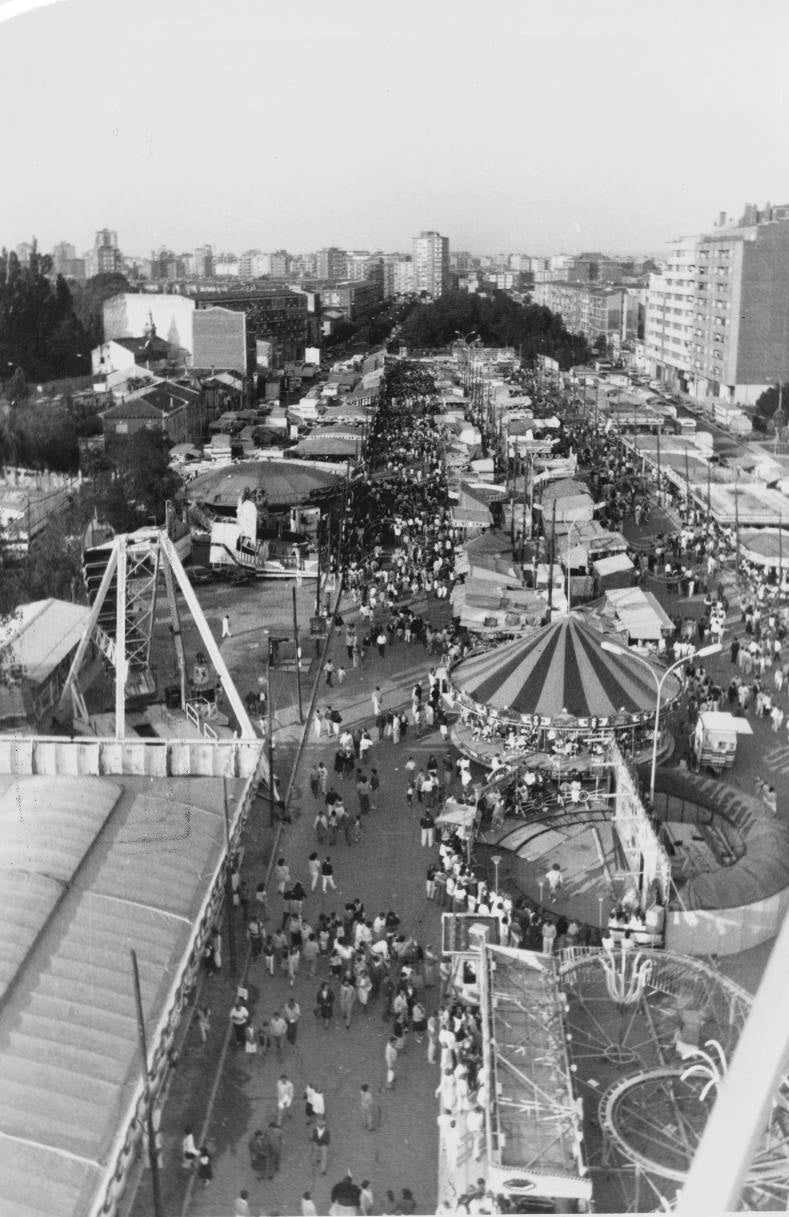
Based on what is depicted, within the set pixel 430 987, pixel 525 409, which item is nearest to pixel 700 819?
pixel 430 987

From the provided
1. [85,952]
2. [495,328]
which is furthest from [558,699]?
[495,328]

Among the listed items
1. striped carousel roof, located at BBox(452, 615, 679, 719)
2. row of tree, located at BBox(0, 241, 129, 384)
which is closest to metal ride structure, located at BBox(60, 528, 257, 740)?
striped carousel roof, located at BBox(452, 615, 679, 719)

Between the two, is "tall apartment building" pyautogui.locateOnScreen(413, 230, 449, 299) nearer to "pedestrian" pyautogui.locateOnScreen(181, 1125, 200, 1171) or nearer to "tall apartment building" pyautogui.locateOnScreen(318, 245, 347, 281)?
"tall apartment building" pyautogui.locateOnScreen(318, 245, 347, 281)

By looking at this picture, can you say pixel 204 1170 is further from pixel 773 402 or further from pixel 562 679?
pixel 773 402

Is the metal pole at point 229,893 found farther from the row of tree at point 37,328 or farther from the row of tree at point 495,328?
the row of tree at point 495,328

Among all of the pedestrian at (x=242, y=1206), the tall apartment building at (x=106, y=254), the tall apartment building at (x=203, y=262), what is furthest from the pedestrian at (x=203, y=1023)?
the tall apartment building at (x=203, y=262)

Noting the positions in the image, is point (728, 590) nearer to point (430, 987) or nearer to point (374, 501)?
point (374, 501)
